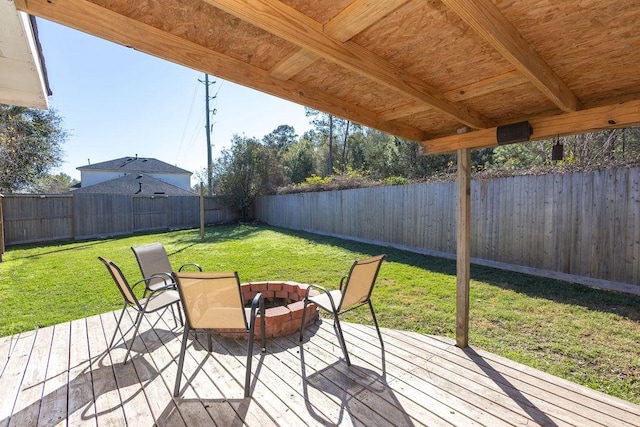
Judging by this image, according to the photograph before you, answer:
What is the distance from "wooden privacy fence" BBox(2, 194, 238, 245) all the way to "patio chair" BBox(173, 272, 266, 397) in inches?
431

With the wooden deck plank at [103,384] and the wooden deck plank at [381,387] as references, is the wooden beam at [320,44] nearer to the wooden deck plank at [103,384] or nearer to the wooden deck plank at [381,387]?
the wooden deck plank at [381,387]

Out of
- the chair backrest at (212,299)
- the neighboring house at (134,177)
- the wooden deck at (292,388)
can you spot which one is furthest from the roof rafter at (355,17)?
the neighboring house at (134,177)

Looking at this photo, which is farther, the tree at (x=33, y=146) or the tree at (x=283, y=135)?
the tree at (x=283, y=135)

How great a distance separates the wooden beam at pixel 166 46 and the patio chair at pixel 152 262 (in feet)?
7.01

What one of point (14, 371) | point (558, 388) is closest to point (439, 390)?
point (558, 388)

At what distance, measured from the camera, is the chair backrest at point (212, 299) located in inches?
81.4

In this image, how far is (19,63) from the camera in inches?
80.5

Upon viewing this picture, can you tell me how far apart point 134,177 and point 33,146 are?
10.5 m

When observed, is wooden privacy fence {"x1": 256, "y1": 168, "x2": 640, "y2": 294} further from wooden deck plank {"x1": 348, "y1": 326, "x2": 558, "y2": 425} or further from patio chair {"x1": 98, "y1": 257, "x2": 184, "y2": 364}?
patio chair {"x1": 98, "y1": 257, "x2": 184, "y2": 364}

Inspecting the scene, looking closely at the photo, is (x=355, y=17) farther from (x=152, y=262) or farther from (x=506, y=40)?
(x=152, y=262)

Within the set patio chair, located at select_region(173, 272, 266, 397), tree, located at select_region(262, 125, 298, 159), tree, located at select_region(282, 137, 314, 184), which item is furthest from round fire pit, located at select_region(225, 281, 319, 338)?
tree, located at select_region(262, 125, 298, 159)

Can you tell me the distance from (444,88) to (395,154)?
11215 mm

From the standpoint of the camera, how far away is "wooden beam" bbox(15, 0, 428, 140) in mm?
1155

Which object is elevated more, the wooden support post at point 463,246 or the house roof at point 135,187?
the house roof at point 135,187
